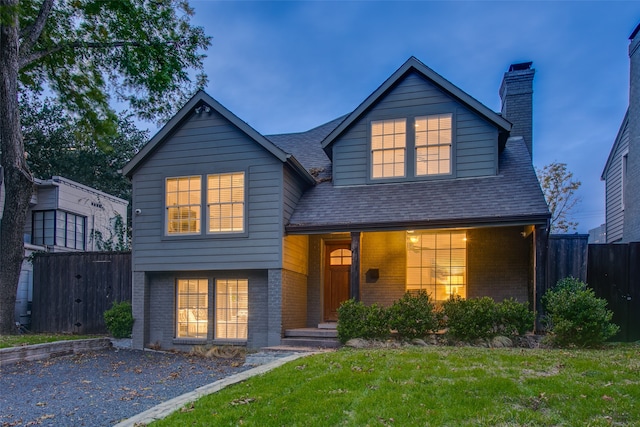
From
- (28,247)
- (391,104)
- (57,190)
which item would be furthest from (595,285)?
(57,190)

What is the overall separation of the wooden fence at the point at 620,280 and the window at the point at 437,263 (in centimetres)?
278

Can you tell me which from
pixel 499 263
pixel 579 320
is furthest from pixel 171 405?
pixel 499 263

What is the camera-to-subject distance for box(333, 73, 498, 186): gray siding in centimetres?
1230

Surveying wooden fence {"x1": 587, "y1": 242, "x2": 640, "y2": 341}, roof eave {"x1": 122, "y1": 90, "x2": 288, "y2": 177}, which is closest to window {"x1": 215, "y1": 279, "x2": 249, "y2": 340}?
roof eave {"x1": 122, "y1": 90, "x2": 288, "y2": 177}

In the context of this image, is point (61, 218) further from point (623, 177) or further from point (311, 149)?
point (623, 177)

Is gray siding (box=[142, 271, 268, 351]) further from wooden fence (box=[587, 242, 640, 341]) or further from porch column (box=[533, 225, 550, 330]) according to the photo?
wooden fence (box=[587, 242, 640, 341])

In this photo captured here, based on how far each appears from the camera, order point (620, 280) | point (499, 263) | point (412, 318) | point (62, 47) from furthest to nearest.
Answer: point (62, 47), point (499, 263), point (620, 280), point (412, 318)

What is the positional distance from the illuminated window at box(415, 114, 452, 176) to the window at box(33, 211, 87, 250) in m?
13.1

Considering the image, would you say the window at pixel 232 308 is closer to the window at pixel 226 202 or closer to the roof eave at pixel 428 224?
the window at pixel 226 202

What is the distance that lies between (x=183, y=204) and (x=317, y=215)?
339cm

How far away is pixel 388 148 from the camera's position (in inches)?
509

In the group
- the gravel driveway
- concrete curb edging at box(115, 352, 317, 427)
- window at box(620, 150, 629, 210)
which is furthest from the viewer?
window at box(620, 150, 629, 210)

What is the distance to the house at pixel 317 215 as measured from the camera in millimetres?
11883

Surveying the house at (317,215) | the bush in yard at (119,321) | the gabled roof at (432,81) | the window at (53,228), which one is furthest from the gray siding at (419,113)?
the window at (53,228)
